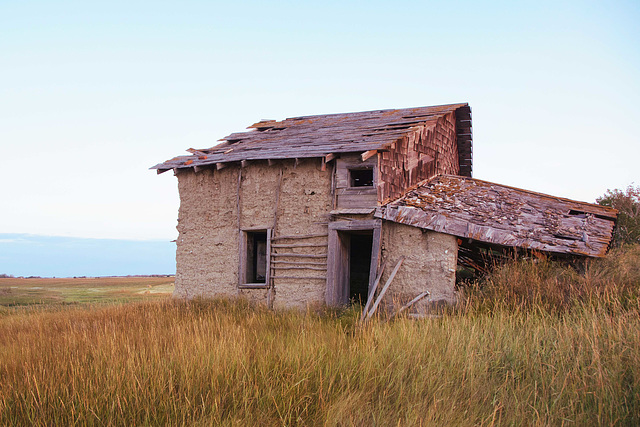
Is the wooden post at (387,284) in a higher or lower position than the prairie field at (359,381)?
higher

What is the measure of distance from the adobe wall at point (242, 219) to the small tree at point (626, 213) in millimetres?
10729

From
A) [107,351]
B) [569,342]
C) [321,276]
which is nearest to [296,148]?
[321,276]

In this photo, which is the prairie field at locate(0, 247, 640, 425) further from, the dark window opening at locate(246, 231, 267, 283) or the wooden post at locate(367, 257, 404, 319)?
the dark window opening at locate(246, 231, 267, 283)

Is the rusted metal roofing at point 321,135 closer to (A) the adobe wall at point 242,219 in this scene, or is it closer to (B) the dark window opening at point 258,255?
(A) the adobe wall at point 242,219

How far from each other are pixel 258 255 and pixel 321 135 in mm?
3476

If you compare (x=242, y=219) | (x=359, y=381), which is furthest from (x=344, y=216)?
(x=359, y=381)

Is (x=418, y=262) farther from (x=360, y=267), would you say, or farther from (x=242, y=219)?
(x=360, y=267)

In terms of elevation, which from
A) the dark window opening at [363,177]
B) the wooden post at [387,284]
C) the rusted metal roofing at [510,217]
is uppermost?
the dark window opening at [363,177]

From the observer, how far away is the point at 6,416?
4520 mm

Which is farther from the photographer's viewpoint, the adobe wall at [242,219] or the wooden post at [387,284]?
the adobe wall at [242,219]

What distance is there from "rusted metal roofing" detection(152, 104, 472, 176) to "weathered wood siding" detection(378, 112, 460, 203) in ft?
1.06

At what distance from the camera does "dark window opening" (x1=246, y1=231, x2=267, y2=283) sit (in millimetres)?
12391

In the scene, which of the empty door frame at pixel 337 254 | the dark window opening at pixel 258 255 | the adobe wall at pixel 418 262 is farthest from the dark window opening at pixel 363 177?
the dark window opening at pixel 258 255

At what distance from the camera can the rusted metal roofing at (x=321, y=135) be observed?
11.5 metres
